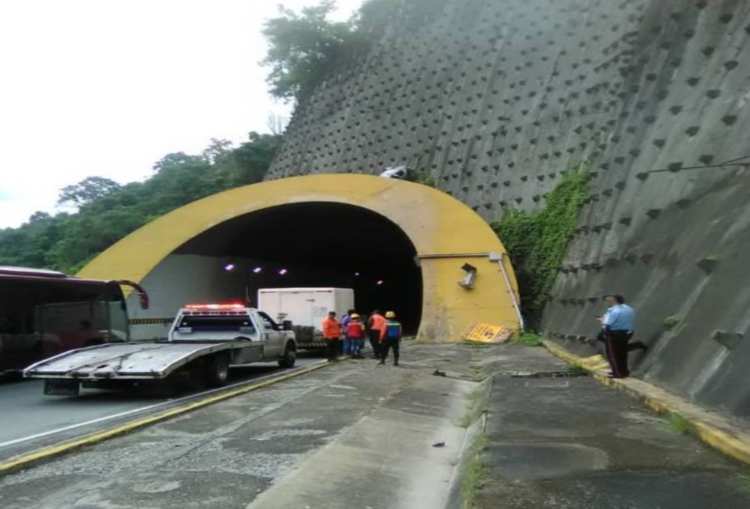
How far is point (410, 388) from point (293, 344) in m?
6.60

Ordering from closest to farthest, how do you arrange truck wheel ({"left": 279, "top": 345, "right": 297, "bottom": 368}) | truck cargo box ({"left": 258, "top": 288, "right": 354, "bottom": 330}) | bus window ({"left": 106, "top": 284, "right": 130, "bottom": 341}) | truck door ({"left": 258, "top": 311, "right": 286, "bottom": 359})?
truck door ({"left": 258, "top": 311, "right": 286, "bottom": 359}) < truck wheel ({"left": 279, "top": 345, "right": 297, "bottom": 368}) < bus window ({"left": 106, "top": 284, "right": 130, "bottom": 341}) < truck cargo box ({"left": 258, "top": 288, "right": 354, "bottom": 330})

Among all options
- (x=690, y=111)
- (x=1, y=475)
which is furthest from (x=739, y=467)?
(x=690, y=111)

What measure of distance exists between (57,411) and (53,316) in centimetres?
641

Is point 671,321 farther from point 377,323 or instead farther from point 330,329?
point 330,329

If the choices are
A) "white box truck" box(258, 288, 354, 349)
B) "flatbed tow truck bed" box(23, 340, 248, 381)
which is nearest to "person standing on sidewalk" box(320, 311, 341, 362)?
"white box truck" box(258, 288, 354, 349)

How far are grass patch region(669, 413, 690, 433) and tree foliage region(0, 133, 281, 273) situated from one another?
4997 cm

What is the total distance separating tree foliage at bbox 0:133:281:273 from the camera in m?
54.0

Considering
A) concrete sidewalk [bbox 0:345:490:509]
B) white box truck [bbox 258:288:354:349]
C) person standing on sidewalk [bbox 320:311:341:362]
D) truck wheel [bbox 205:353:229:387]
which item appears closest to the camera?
concrete sidewalk [bbox 0:345:490:509]

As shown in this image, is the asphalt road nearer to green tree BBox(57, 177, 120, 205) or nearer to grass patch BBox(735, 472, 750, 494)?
grass patch BBox(735, 472, 750, 494)

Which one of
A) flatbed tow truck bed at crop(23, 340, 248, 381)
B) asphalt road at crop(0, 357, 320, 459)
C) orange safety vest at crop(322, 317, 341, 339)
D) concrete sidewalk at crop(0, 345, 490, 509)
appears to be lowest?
asphalt road at crop(0, 357, 320, 459)

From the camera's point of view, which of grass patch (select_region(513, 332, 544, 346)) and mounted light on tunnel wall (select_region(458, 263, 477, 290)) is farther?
mounted light on tunnel wall (select_region(458, 263, 477, 290))

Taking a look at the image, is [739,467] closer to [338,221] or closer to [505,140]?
[505,140]

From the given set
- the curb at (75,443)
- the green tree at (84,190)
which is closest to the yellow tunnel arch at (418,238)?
the curb at (75,443)

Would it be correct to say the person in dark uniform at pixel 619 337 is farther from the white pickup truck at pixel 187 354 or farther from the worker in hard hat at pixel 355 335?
the worker in hard hat at pixel 355 335
